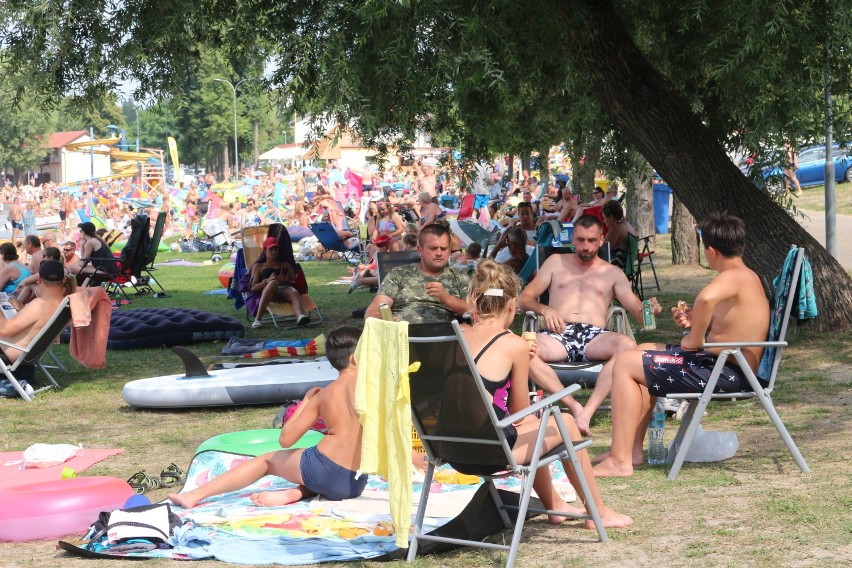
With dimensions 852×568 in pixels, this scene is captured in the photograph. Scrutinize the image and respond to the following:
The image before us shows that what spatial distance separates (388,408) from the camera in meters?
4.11

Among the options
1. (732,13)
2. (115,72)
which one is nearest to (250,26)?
(115,72)

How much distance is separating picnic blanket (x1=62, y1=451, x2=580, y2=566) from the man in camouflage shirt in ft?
6.09

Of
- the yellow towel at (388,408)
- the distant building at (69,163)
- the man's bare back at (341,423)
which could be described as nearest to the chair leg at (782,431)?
the man's bare back at (341,423)

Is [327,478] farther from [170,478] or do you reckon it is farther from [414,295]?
[414,295]

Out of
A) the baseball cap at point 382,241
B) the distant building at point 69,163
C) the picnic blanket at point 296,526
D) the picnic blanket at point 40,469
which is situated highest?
the distant building at point 69,163

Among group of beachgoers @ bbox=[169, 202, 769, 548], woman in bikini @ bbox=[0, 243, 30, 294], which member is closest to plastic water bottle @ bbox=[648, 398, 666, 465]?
group of beachgoers @ bbox=[169, 202, 769, 548]

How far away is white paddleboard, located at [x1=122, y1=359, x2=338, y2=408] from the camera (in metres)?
7.91

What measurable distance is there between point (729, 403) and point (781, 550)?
131 inches

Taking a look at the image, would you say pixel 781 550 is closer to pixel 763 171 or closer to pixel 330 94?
pixel 330 94

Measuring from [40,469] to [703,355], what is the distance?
366 cm

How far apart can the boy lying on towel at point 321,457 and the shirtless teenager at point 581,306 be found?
1.45 m

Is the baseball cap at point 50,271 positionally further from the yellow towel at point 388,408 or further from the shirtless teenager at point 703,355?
the yellow towel at point 388,408

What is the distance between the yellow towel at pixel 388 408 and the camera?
13.4 feet

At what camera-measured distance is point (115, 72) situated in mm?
9180
